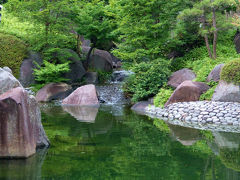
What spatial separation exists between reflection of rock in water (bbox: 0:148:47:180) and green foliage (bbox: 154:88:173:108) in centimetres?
691

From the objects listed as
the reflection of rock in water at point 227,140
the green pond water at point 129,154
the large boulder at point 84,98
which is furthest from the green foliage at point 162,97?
the reflection of rock in water at point 227,140

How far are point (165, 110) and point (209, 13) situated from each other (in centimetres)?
623

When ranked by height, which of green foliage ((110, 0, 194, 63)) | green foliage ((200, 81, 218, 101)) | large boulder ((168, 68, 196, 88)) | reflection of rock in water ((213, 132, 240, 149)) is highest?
green foliage ((110, 0, 194, 63))

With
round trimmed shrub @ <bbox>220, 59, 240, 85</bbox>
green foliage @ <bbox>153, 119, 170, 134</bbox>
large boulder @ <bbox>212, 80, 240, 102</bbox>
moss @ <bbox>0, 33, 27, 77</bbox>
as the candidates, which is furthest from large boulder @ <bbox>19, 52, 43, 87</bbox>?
round trimmed shrub @ <bbox>220, 59, 240, 85</bbox>

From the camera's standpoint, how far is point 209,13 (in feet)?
52.6

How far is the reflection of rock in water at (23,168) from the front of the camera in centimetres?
593

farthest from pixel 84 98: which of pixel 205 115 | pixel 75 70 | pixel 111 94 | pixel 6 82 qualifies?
pixel 6 82

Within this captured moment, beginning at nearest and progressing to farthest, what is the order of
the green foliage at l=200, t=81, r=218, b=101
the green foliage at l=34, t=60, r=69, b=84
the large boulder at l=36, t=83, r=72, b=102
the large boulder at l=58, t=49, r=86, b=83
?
the green foliage at l=200, t=81, r=218, b=101 < the large boulder at l=36, t=83, r=72, b=102 < the green foliage at l=34, t=60, r=69, b=84 < the large boulder at l=58, t=49, r=86, b=83

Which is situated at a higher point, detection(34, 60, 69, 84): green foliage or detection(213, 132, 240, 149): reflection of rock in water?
detection(34, 60, 69, 84): green foliage

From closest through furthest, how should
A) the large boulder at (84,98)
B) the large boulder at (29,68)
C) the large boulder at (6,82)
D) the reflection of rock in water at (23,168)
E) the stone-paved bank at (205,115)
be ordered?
the reflection of rock in water at (23,168) < the large boulder at (6,82) < the stone-paved bank at (205,115) < the large boulder at (84,98) < the large boulder at (29,68)

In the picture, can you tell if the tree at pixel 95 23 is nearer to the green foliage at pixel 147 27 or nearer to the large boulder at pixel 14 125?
the green foliage at pixel 147 27

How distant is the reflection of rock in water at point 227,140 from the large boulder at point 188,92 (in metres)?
3.48

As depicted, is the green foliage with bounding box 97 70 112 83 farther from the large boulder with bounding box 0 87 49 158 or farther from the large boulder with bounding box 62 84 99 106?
the large boulder with bounding box 0 87 49 158

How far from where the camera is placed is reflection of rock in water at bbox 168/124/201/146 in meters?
8.58
